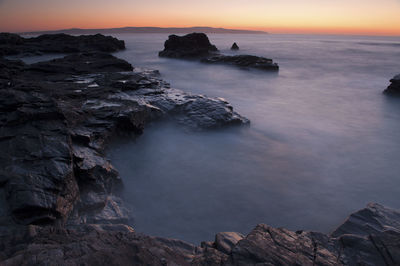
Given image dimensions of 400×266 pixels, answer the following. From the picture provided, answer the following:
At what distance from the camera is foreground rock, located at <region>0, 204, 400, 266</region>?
5.63 ft

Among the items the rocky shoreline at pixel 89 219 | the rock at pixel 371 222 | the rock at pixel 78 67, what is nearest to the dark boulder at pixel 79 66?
the rock at pixel 78 67

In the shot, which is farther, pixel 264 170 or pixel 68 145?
pixel 264 170

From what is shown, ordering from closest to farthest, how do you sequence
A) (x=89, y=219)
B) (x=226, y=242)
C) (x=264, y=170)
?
(x=226, y=242) → (x=89, y=219) → (x=264, y=170)

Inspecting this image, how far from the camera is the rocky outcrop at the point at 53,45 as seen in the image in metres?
19.0

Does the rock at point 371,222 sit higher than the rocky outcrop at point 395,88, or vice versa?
the rocky outcrop at point 395,88

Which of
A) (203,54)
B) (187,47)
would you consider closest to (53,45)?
(187,47)

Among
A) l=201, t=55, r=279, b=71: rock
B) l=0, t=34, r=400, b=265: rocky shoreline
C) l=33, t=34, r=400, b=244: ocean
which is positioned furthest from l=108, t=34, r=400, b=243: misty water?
l=201, t=55, r=279, b=71: rock

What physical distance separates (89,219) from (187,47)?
2208 cm

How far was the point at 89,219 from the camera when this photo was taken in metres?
2.85

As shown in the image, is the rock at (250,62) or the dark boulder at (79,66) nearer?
the dark boulder at (79,66)

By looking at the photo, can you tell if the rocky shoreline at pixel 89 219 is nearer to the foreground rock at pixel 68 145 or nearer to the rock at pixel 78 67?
the foreground rock at pixel 68 145

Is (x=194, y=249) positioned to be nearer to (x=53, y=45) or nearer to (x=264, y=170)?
(x=264, y=170)

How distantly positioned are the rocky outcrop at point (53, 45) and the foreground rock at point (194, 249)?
2101 cm

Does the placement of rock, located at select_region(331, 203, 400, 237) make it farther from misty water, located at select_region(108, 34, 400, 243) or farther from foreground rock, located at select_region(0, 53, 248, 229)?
foreground rock, located at select_region(0, 53, 248, 229)
